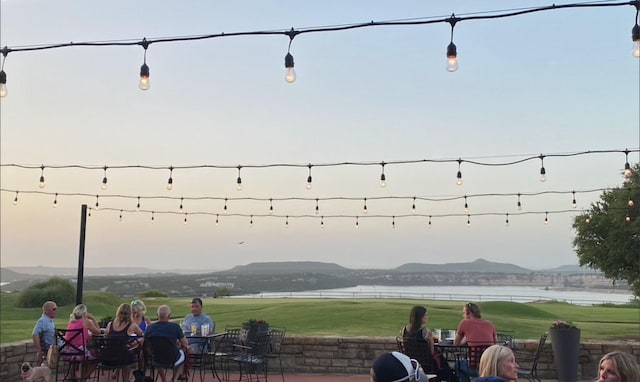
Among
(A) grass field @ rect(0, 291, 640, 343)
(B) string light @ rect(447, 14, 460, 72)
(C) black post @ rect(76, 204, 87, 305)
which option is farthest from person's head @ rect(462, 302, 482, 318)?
(C) black post @ rect(76, 204, 87, 305)

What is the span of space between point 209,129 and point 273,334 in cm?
666

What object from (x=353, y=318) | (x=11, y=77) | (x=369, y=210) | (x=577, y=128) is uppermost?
(x=577, y=128)

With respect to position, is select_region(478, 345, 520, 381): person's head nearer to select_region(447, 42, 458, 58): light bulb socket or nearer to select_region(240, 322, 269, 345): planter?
select_region(447, 42, 458, 58): light bulb socket

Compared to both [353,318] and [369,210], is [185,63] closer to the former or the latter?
[369,210]

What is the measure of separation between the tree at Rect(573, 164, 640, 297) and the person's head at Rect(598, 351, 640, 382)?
14.4m

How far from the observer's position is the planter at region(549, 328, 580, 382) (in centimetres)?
781

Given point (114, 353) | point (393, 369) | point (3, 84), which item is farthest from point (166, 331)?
point (393, 369)

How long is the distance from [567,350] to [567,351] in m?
0.01

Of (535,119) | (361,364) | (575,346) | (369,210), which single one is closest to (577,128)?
(535,119)

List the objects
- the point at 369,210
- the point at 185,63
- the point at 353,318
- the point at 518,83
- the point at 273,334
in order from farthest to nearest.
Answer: the point at 353,318
the point at 369,210
the point at 518,83
the point at 185,63
the point at 273,334

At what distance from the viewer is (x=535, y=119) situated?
1312 centimetres

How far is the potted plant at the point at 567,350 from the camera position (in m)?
7.81

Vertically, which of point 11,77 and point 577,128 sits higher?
point 577,128

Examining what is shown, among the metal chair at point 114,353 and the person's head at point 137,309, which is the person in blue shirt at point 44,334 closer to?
the metal chair at point 114,353
